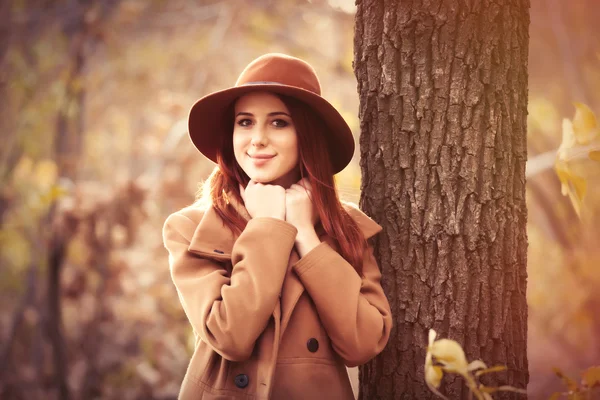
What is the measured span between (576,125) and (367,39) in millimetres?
970

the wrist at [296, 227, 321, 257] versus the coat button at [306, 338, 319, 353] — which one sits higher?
the wrist at [296, 227, 321, 257]

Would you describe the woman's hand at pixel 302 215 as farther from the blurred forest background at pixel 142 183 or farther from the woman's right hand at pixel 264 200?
the blurred forest background at pixel 142 183

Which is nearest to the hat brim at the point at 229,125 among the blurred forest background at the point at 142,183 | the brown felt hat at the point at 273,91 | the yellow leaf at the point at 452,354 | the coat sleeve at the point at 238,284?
the brown felt hat at the point at 273,91

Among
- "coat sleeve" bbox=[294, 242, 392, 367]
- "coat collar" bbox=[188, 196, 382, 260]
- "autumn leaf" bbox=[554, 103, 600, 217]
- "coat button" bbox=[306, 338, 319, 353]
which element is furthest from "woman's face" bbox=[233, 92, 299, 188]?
"autumn leaf" bbox=[554, 103, 600, 217]

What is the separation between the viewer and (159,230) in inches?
333

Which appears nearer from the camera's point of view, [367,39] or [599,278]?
[367,39]

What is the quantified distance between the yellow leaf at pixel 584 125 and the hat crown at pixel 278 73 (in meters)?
0.91

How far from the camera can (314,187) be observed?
2.26 m

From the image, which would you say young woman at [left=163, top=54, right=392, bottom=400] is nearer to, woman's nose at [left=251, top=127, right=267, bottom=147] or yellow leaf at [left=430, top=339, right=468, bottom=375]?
woman's nose at [left=251, top=127, right=267, bottom=147]

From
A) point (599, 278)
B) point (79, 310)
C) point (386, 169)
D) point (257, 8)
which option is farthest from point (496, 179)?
point (79, 310)

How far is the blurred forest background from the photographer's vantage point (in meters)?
6.08

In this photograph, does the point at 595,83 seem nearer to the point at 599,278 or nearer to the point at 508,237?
the point at 599,278

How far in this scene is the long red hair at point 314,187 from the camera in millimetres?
2242

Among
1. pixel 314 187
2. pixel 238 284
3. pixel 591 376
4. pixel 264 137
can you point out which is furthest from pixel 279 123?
pixel 591 376
